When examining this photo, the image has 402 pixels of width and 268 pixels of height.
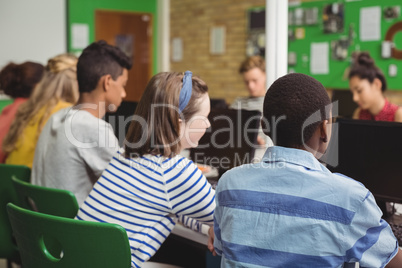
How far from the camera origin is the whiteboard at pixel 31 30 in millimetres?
5633

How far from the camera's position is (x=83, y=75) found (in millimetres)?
2293

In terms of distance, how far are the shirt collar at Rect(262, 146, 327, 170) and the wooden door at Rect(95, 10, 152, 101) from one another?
6.18 m

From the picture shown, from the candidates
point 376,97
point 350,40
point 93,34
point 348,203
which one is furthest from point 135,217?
point 93,34

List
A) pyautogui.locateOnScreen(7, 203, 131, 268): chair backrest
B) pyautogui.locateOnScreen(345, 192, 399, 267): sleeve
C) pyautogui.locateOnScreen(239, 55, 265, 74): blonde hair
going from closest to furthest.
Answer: pyautogui.locateOnScreen(345, 192, 399, 267): sleeve → pyautogui.locateOnScreen(7, 203, 131, 268): chair backrest → pyautogui.locateOnScreen(239, 55, 265, 74): blonde hair

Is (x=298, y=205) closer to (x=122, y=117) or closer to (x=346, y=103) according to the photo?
(x=122, y=117)

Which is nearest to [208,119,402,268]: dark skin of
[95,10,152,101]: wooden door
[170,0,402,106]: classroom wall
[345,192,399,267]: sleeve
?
[345,192,399,267]: sleeve

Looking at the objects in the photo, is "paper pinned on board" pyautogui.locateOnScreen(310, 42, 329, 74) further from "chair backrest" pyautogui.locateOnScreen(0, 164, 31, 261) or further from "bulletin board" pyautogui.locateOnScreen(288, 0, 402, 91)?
"chair backrest" pyautogui.locateOnScreen(0, 164, 31, 261)

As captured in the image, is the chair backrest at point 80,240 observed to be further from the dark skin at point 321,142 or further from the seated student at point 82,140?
the seated student at point 82,140

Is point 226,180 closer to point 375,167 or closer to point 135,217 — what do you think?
point 135,217

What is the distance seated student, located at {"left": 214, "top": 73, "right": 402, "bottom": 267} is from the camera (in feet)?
3.60

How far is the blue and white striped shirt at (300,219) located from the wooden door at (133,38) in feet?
20.3

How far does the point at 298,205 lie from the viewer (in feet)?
3.67

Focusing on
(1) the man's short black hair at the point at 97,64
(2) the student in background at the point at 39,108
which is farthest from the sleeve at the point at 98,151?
(2) the student in background at the point at 39,108

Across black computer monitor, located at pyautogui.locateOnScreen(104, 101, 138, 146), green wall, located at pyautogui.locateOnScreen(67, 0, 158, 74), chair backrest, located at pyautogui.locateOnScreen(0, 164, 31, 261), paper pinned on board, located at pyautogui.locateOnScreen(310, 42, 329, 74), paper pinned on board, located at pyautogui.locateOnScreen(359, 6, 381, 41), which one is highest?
green wall, located at pyautogui.locateOnScreen(67, 0, 158, 74)
